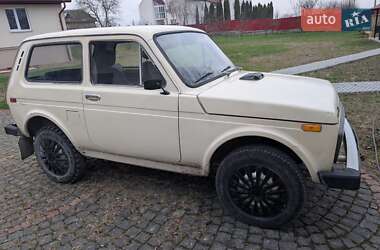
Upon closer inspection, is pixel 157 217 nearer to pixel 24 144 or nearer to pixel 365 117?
pixel 24 144

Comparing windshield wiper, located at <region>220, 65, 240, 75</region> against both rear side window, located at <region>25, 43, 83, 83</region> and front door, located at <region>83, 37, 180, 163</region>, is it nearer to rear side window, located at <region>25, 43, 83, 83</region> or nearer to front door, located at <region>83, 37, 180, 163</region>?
front door, located at <region>83, 37, 180, 163</region>

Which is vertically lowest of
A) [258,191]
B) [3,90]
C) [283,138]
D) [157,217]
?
[3,90]

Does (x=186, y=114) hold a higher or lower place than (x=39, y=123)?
higher

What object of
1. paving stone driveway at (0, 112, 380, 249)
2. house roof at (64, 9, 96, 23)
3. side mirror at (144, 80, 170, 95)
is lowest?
paving stone driveway at (0, 112, 380, 249)

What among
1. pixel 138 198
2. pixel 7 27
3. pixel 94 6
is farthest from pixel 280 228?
pixel 94 6

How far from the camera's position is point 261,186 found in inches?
111

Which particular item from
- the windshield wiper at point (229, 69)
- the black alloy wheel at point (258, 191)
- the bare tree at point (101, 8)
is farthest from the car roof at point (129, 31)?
the bare tree at point (101, 8)

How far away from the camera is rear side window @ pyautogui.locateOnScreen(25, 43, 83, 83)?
3516 mm

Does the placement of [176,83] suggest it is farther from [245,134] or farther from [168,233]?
[168,233]

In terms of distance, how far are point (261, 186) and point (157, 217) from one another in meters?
1.16

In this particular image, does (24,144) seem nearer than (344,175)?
No

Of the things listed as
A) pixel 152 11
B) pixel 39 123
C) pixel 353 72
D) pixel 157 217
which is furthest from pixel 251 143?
pixel 152 11

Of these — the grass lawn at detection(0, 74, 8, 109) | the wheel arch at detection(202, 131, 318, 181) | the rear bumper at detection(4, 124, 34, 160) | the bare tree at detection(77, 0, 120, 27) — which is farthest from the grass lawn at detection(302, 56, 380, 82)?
the bare tree at detection(77, 0, 120, 27)

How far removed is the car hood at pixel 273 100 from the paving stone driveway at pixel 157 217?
43.8 inches
